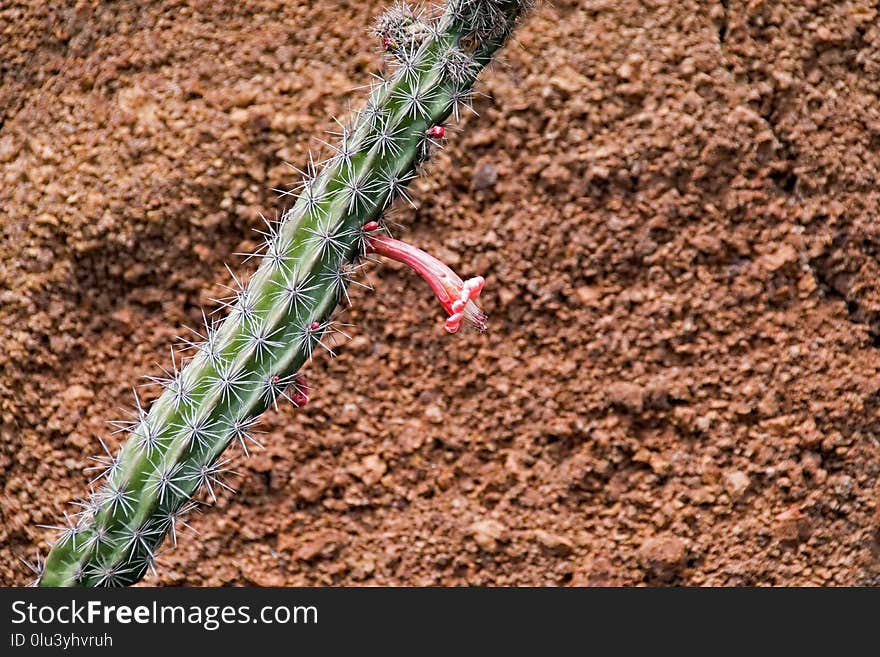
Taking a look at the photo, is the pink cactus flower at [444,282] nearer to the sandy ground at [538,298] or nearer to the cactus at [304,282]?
the cactus at [304,282]

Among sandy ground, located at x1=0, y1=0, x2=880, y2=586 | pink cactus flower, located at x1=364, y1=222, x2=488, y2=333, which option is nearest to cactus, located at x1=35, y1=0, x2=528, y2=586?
pink cactus flower, located at x1=364, y1=222, x2=488, y2=333

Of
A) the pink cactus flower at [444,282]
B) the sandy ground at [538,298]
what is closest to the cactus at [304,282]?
the pink cactus flower at [444,282]

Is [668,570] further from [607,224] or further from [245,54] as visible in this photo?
[245,54]

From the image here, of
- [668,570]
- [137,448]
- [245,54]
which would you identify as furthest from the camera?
[245,54]

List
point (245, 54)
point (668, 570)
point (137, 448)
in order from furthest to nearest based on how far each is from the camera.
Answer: point (245, 54)
point (668, 570)
point (137, 448)

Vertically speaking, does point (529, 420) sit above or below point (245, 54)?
below

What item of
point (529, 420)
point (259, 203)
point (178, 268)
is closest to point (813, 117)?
point (529, 420)
